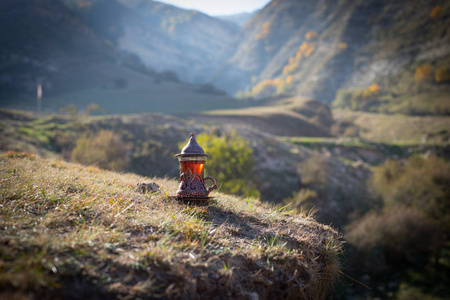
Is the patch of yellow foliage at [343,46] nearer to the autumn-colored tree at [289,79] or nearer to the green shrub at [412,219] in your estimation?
the autumn-colored tree at [289,79]

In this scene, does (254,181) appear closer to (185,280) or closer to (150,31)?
(185,280)

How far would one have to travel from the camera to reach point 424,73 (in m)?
71.4

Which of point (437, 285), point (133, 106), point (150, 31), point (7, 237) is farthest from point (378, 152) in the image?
point (150, 31)

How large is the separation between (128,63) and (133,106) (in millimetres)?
46171

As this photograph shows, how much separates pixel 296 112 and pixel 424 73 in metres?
37.0

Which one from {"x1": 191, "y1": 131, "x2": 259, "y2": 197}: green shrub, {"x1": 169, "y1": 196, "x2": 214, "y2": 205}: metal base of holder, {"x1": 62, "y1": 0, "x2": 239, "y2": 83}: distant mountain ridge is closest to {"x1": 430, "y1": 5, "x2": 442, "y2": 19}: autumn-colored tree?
{"x1": 191, "y1": 131, "x2": 259, "y2": 197}: green shrub

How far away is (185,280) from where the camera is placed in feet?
9.25

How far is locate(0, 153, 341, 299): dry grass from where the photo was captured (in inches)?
98.7

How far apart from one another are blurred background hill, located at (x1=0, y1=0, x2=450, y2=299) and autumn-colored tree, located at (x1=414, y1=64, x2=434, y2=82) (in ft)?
0.95

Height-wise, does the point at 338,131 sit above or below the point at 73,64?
below

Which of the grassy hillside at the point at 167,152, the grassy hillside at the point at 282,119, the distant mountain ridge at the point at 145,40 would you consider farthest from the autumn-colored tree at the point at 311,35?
the grassy hillside at the point at 167,152

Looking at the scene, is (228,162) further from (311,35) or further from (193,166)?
(311,35)

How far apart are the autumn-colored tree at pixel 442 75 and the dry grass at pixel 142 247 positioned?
84477 millimetres

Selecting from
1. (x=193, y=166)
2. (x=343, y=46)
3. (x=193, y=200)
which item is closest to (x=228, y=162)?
(x=193, y=166)
